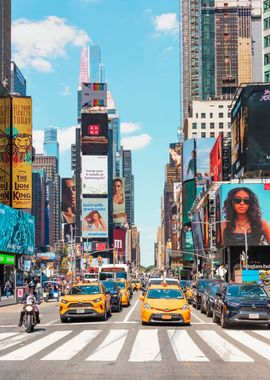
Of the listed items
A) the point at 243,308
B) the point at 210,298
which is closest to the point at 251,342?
the point at 243,308

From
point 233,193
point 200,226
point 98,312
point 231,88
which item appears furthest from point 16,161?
point 231,88

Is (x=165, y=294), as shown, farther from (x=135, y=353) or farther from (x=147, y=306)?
(x=135, y=353)

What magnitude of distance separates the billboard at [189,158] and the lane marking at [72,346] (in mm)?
147899

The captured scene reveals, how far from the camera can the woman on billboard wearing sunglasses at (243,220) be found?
3829 inches

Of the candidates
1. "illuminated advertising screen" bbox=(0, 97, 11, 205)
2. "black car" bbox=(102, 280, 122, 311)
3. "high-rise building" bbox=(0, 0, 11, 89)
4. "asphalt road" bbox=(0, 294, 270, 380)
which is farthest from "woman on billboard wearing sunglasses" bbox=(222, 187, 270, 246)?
"high-rise building" bbox=(0, 0, 11, 89)

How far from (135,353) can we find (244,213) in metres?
86.0

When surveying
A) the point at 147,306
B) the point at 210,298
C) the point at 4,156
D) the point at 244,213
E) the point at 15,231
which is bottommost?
the point at 210,298

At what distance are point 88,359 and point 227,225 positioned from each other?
284 ft

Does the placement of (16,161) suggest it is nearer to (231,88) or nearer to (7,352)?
(7,352)

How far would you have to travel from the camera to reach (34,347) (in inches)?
612

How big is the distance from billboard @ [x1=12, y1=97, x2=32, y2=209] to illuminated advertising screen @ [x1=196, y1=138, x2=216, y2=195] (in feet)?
255

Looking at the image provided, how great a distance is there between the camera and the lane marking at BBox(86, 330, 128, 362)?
1344cm

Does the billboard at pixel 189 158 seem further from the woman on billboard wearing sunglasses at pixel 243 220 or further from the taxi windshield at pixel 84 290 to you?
the taxi windshield at pixel 84 290

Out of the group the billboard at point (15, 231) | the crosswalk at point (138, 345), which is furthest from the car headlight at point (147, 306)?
the billboard at point (15, 231)
